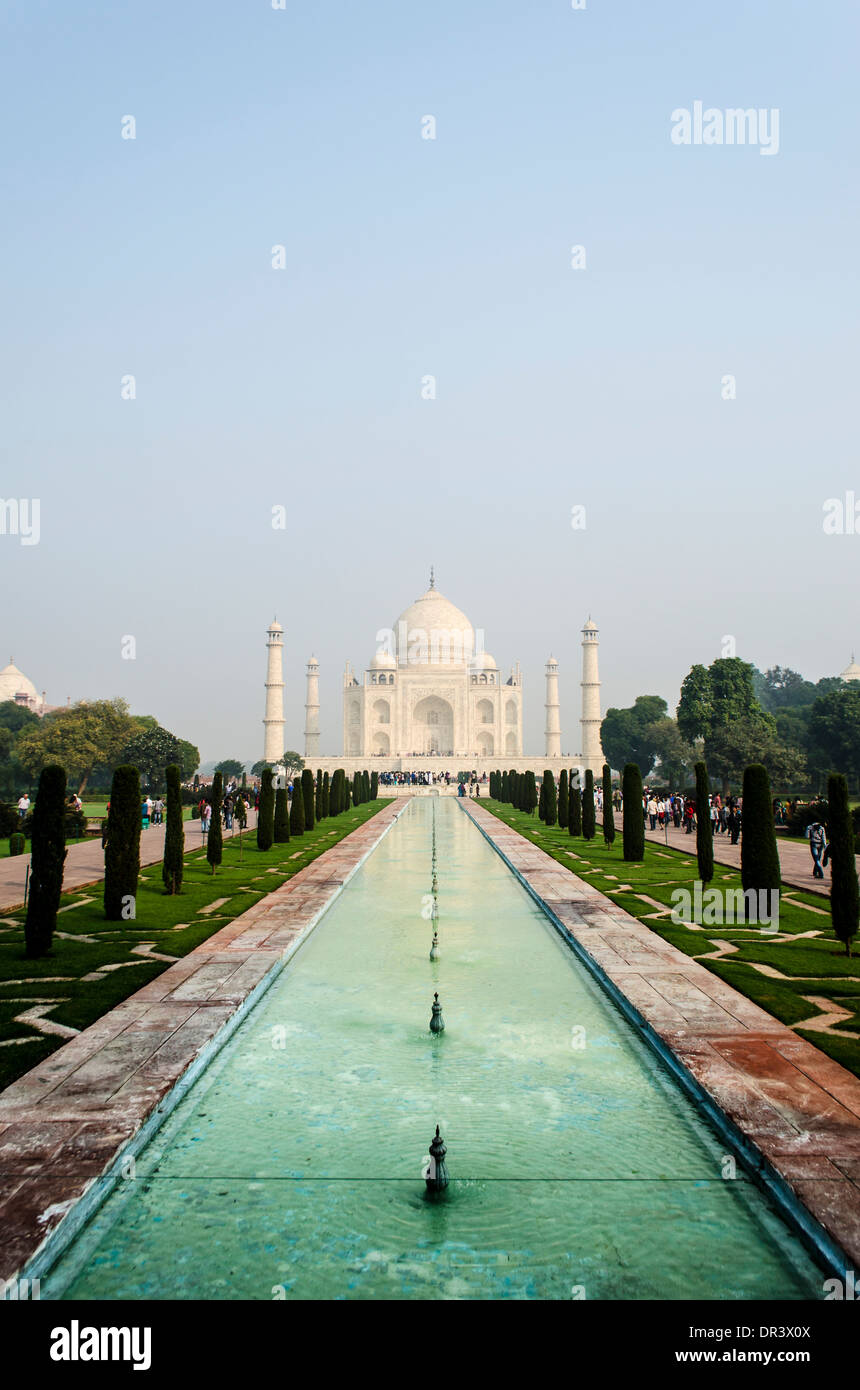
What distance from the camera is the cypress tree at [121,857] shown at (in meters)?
8.95

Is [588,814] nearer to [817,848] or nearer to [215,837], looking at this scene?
[817,848]

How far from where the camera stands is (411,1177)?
365 cm

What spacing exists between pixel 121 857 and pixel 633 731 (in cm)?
5220

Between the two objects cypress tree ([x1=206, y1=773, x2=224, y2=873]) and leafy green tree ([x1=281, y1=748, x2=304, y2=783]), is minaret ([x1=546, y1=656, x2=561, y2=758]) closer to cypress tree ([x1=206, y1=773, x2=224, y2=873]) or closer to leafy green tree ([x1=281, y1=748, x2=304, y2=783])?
leafy green tree ([x1=281, y1=748, x2=304, y2=783])

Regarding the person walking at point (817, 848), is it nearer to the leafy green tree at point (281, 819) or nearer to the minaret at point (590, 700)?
the leafy green tree at point (281, 819)

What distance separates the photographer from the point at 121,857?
9.00 meters

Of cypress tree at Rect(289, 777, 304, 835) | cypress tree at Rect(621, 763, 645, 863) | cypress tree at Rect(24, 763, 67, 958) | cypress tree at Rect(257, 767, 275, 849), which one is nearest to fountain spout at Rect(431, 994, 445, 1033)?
cypress tree at Rect(24, 763, 67, 958)

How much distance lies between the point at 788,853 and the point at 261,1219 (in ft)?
45.7

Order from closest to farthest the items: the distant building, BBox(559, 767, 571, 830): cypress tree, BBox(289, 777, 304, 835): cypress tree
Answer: BBox(289, 777, 304, 835): cypress tree < BBox(559, 767, 571, 830): cypress tree < the distant building

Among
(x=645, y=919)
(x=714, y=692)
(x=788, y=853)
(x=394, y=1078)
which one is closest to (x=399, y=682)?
(x=714, y=692)

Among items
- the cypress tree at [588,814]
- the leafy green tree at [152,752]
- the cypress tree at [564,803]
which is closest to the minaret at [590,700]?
the leafy green tree at [152,752]

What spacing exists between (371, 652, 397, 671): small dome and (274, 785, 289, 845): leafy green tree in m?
39.7

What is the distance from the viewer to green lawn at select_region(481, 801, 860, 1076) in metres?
5.61
